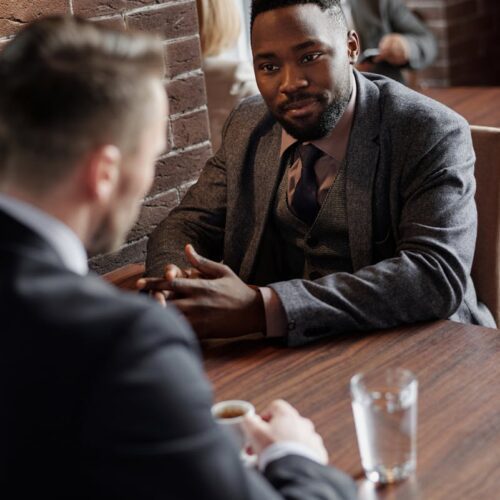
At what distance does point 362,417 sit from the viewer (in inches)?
42.8

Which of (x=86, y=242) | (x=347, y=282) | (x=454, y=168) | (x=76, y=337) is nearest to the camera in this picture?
(x=76, y=337)

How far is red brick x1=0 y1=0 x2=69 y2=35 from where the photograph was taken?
69.9 inches

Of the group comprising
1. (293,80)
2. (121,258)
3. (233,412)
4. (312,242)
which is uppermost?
(293,80)

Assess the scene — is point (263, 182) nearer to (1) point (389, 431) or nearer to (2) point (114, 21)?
(2) point (114, 21)

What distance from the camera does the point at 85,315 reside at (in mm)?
765

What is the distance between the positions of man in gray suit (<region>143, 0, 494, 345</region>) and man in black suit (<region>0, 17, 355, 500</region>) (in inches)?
25.9

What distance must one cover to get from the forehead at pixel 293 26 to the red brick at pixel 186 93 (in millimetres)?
402

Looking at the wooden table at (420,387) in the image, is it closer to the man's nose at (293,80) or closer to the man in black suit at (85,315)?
the man in black suit at (85,315)

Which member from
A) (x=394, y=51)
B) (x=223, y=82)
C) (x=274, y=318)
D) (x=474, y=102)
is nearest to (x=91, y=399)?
(x=274, y=318)

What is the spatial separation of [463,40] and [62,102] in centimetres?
422

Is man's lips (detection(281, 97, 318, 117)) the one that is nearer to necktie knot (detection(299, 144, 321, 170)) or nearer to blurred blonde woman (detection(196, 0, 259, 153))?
necktie knot (detection(299, 144, 321, 170))

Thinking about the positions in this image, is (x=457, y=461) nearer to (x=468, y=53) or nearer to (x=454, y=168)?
(x=454, y=168)

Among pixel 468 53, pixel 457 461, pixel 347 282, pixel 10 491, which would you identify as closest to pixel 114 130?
pixel 10 491

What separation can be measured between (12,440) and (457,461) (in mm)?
567
